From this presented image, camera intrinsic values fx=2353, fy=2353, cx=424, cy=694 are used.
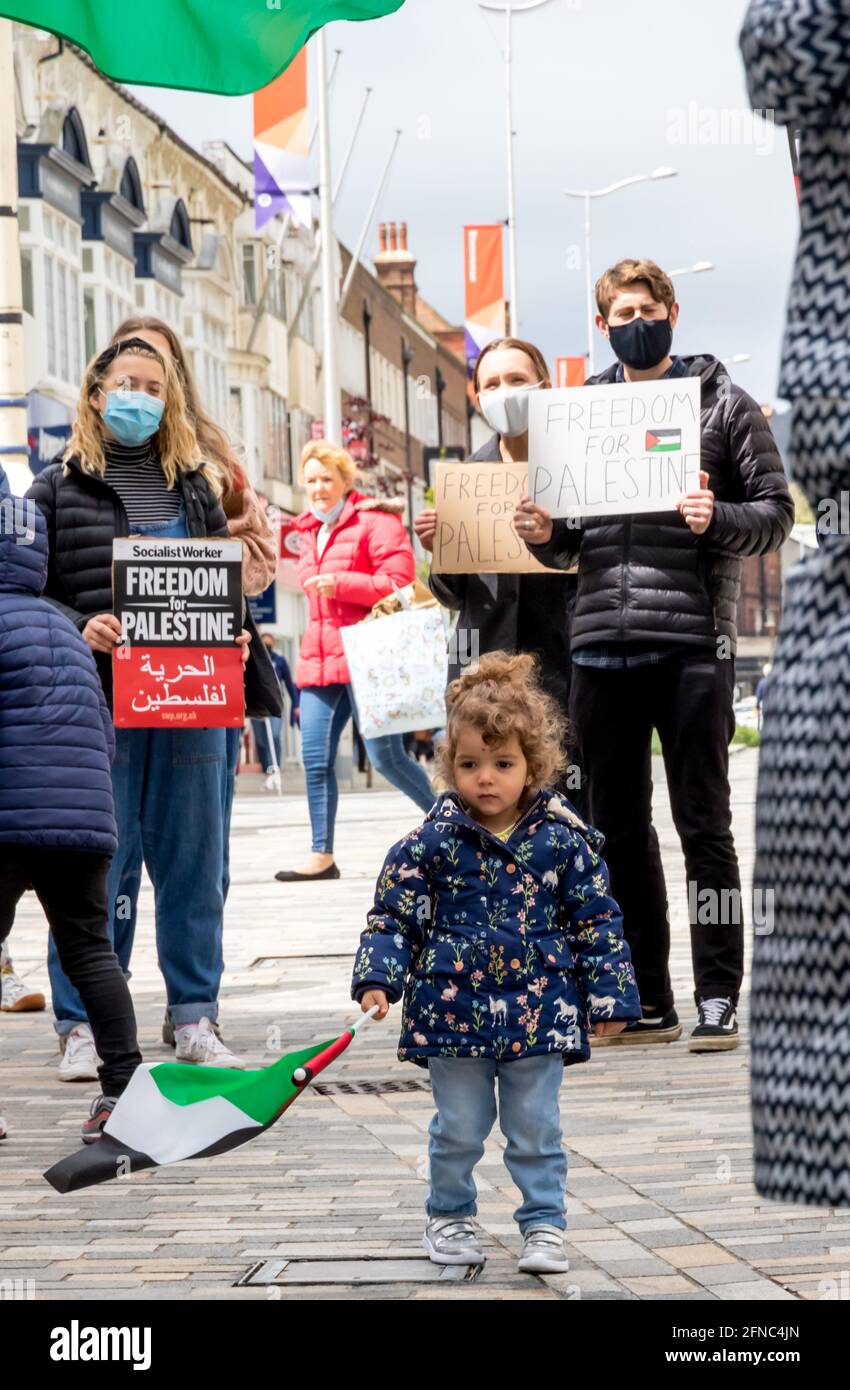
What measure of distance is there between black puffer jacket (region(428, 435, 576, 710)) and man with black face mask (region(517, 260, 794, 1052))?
336 millimetres

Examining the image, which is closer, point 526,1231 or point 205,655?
point 526,1231

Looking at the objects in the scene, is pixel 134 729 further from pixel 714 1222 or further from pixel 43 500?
pixel 714 1222

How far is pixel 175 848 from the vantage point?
691cm

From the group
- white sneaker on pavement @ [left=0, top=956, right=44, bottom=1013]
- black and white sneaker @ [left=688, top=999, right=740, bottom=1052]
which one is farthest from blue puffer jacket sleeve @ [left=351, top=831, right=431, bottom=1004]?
white sneaker on pavement @ [left=0, top=956, right=44, bottom=1013]

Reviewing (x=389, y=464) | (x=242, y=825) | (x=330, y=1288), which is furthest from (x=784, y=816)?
(x=389, y=464)

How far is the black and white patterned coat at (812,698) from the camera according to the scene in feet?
8.57

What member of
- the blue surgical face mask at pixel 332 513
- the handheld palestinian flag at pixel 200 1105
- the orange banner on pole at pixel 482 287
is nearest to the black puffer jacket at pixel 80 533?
the handheld palestinian flag at pixel 200 1105

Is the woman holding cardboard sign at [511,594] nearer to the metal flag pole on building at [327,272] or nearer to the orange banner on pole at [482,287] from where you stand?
the metal flag pole on building at [327,272]

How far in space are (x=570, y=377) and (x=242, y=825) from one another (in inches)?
1063

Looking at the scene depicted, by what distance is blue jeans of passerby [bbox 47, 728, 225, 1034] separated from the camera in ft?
22.6

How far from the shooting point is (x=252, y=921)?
445 inches

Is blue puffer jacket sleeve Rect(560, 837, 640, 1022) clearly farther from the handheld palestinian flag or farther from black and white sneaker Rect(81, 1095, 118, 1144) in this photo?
black and white sneaker Rect(81, 1095, 118, 1144)

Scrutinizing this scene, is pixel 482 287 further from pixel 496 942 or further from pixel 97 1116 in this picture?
pixel 496 942

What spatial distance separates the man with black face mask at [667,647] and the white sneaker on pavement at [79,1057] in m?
1.52
